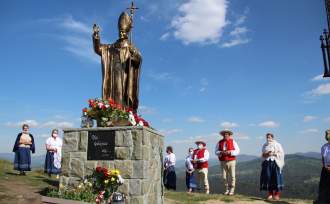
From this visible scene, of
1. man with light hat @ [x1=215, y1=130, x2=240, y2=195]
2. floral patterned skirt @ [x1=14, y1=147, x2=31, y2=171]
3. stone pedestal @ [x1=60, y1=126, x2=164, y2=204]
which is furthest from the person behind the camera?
man with light hat @ [x1=215, y1=130, x2=240, y2=195]

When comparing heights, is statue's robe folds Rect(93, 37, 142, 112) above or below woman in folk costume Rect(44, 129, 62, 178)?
above

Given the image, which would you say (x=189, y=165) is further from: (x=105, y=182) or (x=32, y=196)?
(x=32, y=196)

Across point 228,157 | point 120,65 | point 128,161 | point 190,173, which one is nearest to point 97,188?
point 128,161

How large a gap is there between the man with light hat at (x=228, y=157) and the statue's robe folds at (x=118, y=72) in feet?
14.1

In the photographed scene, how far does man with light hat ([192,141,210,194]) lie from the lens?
1407cm

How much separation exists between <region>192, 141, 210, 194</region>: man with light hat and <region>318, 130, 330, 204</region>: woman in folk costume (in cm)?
423

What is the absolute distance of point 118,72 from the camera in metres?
9.30

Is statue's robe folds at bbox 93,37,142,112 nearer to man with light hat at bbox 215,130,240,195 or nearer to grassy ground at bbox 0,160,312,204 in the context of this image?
grassy ground at bbox 0,160,312,204

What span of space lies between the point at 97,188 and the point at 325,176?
21.3 feet

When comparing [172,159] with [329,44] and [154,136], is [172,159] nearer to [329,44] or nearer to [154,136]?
[154,136]

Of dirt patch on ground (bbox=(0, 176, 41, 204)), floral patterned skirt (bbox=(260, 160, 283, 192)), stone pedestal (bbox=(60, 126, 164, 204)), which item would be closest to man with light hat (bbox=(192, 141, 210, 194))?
floral patterned skirt (bbox=(260, 160, 283, 192))

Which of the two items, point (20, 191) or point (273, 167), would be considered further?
point (273, 167)

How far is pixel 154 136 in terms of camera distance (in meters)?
8.69

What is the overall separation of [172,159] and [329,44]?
10860mm
